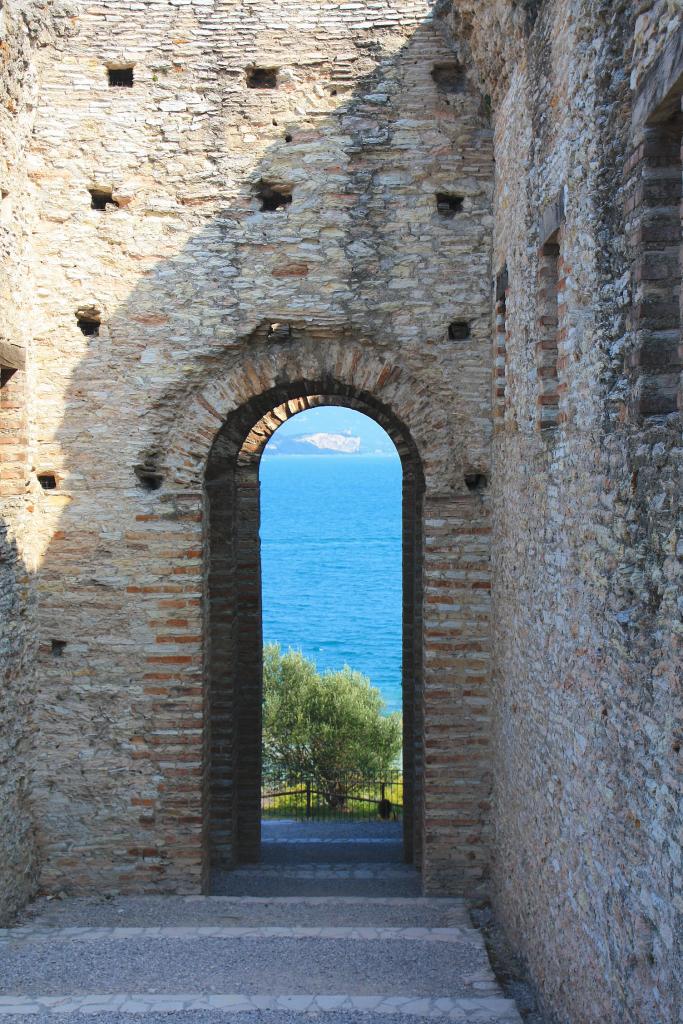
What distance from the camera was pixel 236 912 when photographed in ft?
23.0

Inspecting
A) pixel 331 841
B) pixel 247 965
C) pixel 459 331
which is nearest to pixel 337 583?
pixel 331 841

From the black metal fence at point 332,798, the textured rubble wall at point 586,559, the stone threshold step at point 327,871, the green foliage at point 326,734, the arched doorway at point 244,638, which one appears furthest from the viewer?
the green foliage at point 326,734

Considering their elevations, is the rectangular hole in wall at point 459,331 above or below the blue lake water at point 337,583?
below

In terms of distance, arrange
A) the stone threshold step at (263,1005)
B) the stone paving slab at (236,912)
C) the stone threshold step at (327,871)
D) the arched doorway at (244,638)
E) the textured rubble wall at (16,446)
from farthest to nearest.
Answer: the stone threshold step at (327,871), the arched doorway at (244,638), the stone paving slab at (236,912), the textured rubble wall at (16,446), the stone threshold step at (263,1005)

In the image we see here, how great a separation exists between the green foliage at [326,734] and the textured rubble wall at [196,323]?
32.7 feet

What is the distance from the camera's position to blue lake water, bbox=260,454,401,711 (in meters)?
44.2

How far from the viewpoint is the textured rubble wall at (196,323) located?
722cm

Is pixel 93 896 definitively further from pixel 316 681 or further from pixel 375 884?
pixel 316 681

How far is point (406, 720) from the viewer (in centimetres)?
931

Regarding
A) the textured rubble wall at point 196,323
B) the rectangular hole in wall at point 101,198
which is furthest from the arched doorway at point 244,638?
the rectangular hole in wall at point 101,198

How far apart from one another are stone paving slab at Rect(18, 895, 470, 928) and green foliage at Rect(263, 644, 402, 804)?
31.5ft

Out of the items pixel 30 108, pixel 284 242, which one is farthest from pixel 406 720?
pixel 30 108

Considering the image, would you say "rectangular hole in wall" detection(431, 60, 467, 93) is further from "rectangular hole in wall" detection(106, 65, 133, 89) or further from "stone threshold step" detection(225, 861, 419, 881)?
"stone threshold step" detection(225, 861, 419, 881)

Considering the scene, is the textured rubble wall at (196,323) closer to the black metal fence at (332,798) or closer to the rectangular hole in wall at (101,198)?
the rectangular hole in wall at (101,198)
